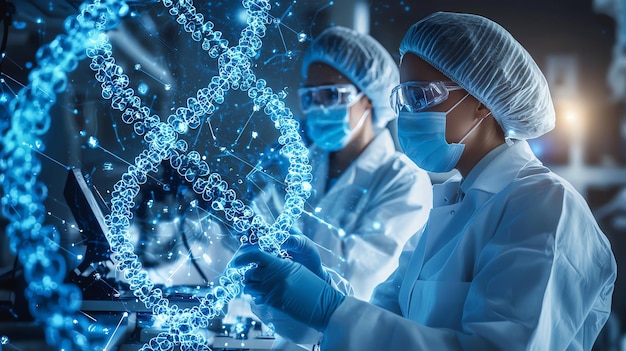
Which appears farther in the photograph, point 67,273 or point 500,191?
point 67,273

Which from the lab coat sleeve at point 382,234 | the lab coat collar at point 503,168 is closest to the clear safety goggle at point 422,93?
the lab coat collar at point 503,168

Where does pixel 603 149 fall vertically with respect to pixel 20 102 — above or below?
below

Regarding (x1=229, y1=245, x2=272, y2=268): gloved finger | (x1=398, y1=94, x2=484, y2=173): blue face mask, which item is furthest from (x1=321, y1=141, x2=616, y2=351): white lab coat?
(x1=229, y1=245, x2=272, y2=268): gloved finger

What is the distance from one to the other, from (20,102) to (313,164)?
1.13 metres

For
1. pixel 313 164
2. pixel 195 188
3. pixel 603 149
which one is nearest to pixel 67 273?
pixel 195 188

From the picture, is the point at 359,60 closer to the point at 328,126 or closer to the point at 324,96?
the point at 324,96

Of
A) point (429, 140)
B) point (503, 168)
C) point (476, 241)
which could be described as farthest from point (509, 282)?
point (429, 140)

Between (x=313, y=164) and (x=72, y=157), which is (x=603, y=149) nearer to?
(x=313, y=164)

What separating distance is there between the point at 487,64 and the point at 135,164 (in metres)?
1.04

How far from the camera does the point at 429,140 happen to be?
1602mm

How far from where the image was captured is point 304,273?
53.9 inches

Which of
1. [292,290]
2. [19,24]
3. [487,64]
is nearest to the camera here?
[292,290]

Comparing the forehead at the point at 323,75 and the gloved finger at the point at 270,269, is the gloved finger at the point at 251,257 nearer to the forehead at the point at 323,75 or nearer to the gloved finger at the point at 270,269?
the gloved finger at the point at 270,269

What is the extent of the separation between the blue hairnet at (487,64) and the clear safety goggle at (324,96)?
0.63 meters
